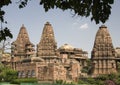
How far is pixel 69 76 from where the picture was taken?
67.0 metres

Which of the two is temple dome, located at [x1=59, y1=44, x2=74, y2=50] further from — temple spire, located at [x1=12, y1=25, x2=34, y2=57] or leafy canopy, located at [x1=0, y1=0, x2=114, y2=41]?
leafy canopy, located at [x1=0, y1=0, x2=114, y2=41]

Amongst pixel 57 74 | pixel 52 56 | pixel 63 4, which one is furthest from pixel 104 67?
pixel 63 4

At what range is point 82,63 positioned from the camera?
302 ft

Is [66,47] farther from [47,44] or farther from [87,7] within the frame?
[87,7]

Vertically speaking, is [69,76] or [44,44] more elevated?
[44,44]

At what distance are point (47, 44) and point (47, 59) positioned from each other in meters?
3.32

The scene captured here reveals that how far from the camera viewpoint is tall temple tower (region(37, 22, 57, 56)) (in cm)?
7806

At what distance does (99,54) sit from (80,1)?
71585 millimetres

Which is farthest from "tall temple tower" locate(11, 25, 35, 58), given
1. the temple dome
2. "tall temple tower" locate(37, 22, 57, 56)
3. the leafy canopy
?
the leafy canopy

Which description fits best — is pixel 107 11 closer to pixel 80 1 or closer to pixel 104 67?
pixel 80 1

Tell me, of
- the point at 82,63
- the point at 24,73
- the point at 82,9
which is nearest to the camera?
the point at 82,9

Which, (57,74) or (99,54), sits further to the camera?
(99,54)

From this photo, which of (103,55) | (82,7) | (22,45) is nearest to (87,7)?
(82,7)

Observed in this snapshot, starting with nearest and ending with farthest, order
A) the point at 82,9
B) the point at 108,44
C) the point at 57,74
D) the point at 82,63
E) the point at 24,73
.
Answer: the point at 82,9, the point at 57,74, the point at 24,73, the point at 108,44, the point at 82,63
